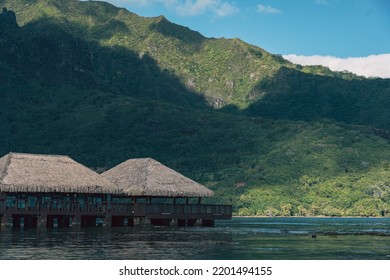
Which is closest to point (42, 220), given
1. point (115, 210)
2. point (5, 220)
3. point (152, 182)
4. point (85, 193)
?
point (5, 220)

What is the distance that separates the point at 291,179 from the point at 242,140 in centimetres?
1847

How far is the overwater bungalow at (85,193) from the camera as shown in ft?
200

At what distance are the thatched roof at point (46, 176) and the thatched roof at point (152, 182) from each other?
288cm

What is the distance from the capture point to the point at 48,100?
166125 mm

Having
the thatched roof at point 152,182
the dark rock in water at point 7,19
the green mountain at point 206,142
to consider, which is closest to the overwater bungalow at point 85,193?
the thatched roof at point 152,182

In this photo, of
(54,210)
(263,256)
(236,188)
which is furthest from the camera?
(236,188)

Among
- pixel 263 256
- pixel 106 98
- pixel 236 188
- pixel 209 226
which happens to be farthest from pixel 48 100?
pixel 263 256

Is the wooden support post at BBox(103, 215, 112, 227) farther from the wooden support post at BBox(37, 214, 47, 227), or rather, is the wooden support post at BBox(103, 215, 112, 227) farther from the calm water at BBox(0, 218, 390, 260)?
the calm water at BBox(0, 218, 390, 260)

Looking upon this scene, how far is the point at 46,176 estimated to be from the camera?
62125 millimetres

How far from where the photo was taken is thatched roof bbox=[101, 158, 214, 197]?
67688 millimetres

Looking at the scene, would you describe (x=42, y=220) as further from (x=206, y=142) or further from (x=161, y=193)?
(x=206, y=142)

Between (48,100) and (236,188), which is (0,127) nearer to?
(48,100)

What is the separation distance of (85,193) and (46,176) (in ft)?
13.4

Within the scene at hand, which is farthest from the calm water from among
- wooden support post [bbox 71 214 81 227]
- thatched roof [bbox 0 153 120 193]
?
wooden support post [bbox 71 214 81 227]
